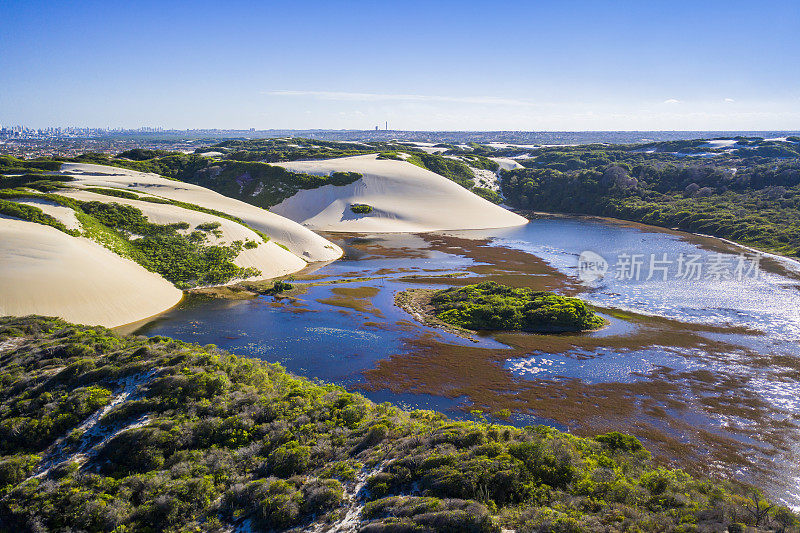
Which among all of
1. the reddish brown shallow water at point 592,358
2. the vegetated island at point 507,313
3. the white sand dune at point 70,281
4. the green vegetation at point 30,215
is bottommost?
the reddish brown shallow water at point 592,358

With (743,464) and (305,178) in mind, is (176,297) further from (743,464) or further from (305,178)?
(305,178)

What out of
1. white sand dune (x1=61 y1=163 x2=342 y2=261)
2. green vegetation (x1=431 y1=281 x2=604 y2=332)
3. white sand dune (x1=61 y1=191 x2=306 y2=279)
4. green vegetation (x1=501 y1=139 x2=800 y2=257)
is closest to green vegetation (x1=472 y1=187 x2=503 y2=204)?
green vegetation (x1=501 y1=139 x2=800 y2=257)

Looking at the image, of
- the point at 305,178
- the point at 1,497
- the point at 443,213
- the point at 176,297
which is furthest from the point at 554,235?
the point at 1,497

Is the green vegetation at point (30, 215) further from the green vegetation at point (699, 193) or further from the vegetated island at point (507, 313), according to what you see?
the green vegetation at point (699, 193)

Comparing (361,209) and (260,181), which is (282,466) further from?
(260,181)

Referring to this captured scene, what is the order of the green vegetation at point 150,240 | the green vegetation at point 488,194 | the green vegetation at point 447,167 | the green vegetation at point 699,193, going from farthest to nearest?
1. the green vegetation at point 447,167
2. the green vegetation at point 488,194
3. the green vegetation at point 699,193
4. the green vegetation at point 150,240

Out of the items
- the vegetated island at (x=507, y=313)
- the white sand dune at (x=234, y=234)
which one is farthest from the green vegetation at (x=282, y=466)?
the white sand dune at (x=234, y=234)

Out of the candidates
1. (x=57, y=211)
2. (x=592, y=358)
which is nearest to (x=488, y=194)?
(x=57, y=211)
